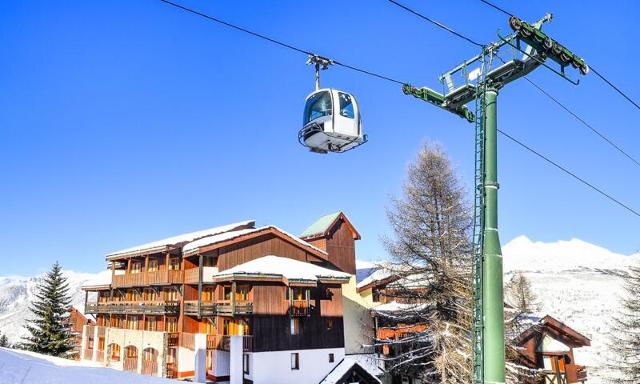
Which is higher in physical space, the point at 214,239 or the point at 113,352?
the point at 214,239

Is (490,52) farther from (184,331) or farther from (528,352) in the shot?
(184,331)

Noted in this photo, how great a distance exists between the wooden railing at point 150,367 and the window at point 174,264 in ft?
22.6

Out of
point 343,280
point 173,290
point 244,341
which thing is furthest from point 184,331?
point 343,280

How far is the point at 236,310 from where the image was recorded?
2750cm

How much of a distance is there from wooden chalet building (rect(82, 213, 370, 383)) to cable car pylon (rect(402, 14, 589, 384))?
A: 838 inches

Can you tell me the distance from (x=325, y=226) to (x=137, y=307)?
1777cm

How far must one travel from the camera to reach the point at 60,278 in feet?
156

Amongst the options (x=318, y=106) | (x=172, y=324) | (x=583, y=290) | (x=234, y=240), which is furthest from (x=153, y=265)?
(x=583, y=290)

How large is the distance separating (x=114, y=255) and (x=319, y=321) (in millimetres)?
22699

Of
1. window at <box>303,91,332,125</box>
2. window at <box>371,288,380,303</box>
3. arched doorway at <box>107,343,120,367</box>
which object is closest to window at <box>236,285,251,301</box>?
window at <box>371,288,380,303</box>

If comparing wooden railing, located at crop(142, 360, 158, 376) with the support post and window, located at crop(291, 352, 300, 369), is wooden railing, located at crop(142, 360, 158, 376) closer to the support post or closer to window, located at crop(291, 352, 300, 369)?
window, located at crop(291, 352, 300, 369)

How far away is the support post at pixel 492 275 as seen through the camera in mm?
7531

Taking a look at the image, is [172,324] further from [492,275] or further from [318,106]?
[492,275]

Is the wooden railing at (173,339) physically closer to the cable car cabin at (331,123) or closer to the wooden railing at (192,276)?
the wooden railing at (192,276)
